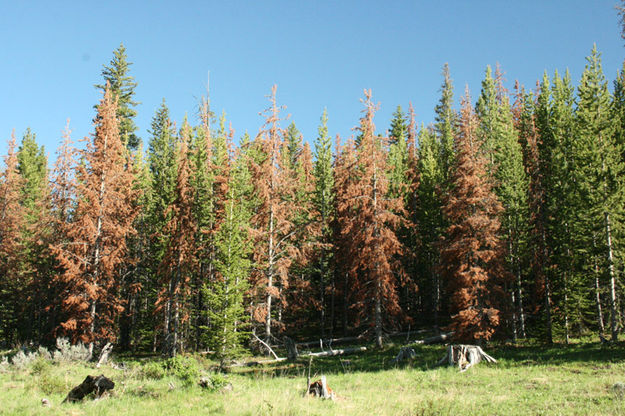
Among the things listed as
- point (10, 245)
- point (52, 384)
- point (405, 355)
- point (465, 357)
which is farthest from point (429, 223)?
point (10, 245)

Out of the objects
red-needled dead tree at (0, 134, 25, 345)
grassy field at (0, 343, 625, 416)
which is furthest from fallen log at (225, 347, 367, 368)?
red-needled dead tree at (0, 134, 25, 345)

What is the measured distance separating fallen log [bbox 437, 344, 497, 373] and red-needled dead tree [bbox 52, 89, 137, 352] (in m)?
20.5

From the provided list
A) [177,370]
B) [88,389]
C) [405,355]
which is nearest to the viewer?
[88,389]

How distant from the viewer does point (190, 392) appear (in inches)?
466

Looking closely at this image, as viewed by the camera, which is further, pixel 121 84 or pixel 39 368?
pixel 121 84

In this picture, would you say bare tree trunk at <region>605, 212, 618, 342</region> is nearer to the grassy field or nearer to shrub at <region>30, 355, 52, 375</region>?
the grassy field

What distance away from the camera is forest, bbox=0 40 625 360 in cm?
2555

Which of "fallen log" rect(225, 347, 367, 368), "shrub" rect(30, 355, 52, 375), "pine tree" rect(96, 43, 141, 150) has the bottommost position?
"fallen log" rect(225, 347, 367, 368)

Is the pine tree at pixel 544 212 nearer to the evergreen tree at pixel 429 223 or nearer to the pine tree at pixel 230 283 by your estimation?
the evergreen tree at pixel 429 223

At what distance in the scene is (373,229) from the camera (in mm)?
30375

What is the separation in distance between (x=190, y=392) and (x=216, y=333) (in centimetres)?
1288

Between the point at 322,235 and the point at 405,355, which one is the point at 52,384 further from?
the point at 322,235

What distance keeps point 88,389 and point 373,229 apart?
22.2 m

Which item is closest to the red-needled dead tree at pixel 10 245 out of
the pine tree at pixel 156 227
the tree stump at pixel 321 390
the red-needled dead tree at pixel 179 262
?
the pine tree at pixel 156 227
